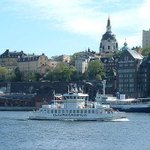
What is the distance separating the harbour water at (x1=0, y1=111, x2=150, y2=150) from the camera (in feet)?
177

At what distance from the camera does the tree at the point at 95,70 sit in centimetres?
16388

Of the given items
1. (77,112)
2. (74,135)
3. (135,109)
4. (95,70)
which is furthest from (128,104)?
(74,135)

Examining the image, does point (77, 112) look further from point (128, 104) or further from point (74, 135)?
point (128, 104)

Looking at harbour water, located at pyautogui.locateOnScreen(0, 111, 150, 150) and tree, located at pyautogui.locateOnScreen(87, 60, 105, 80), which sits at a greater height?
tree, located at pyautogui.locateOnScreen(87, 60, 105, 80)

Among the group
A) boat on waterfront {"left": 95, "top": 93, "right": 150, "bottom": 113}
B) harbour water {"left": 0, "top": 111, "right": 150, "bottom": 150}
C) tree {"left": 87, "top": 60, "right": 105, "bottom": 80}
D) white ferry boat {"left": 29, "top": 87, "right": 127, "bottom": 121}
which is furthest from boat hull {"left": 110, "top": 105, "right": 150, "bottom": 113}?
harbour water {"left": 0, "top": 111, "right": 150, "bottom": 150}

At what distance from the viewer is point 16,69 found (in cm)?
18575

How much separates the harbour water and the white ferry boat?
10.1ft

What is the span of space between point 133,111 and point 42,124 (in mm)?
45036

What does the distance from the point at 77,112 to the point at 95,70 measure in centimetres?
7935

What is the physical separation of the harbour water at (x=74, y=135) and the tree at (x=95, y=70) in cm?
8148

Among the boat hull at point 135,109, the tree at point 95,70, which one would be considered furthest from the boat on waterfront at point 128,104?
the tree at point 95,70

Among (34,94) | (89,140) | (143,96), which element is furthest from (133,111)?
(89,140)

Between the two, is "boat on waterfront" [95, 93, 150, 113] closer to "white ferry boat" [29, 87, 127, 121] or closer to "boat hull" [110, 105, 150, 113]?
"boat hull" [110, 105, 150, 113]

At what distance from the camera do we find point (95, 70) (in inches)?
6496
